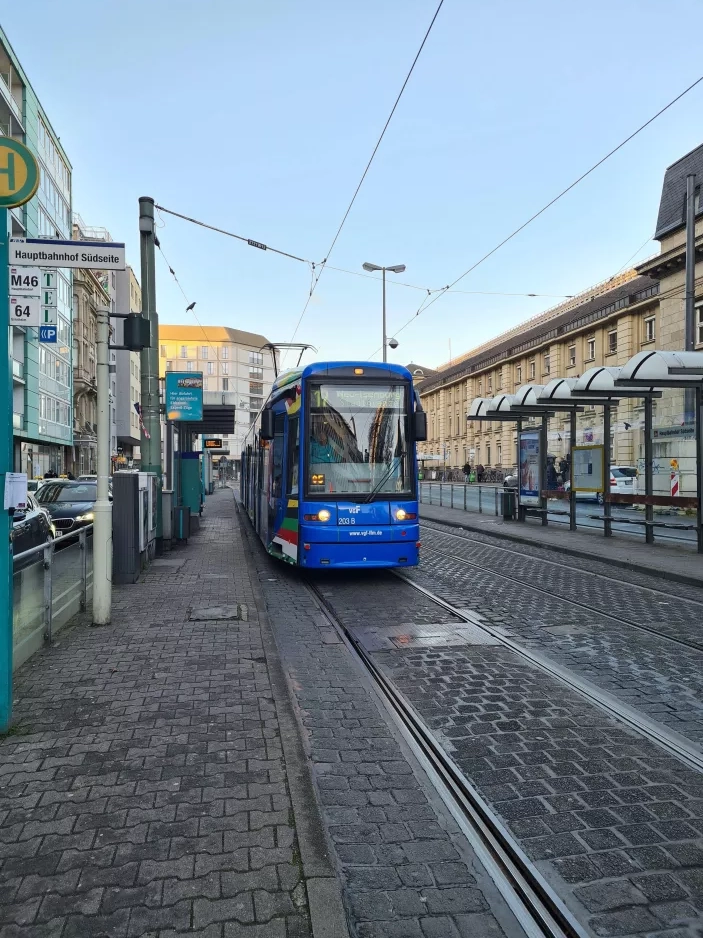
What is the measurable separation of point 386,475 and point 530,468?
36.8 feet

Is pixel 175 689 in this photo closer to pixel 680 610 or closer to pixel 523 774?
pixel 523 774

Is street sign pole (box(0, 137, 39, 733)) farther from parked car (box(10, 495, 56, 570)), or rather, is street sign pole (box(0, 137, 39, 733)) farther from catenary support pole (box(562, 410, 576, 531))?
catenary support pole (box(562, 410, 576, 531))

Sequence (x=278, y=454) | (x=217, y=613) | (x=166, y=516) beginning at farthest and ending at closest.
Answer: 1. (x=166, y=516)
2. (x=278, y=454)
3. (x=217, y=613)

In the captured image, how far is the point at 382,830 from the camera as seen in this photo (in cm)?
327

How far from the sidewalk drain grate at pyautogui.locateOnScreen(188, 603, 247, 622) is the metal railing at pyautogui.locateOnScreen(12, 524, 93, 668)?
121 cm

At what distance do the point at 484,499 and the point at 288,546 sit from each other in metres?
16.6

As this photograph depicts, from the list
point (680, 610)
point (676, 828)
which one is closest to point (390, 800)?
point (676, 828)

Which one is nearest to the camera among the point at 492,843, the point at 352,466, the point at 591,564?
the point at 492,843

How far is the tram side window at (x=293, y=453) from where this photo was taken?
1023 centimetres

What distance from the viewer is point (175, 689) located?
509cm

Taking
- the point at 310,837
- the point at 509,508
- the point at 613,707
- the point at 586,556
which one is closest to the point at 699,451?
the point at 586,556

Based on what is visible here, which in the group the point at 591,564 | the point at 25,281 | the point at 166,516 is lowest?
the point at 591,564

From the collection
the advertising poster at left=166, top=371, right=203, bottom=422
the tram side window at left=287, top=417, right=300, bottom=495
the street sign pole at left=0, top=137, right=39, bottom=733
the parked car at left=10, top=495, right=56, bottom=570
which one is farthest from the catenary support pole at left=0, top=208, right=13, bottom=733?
the advertising poster at left=166, top=371, right=203, bottom=422

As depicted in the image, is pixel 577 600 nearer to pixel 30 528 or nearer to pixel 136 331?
pixel 136 331
